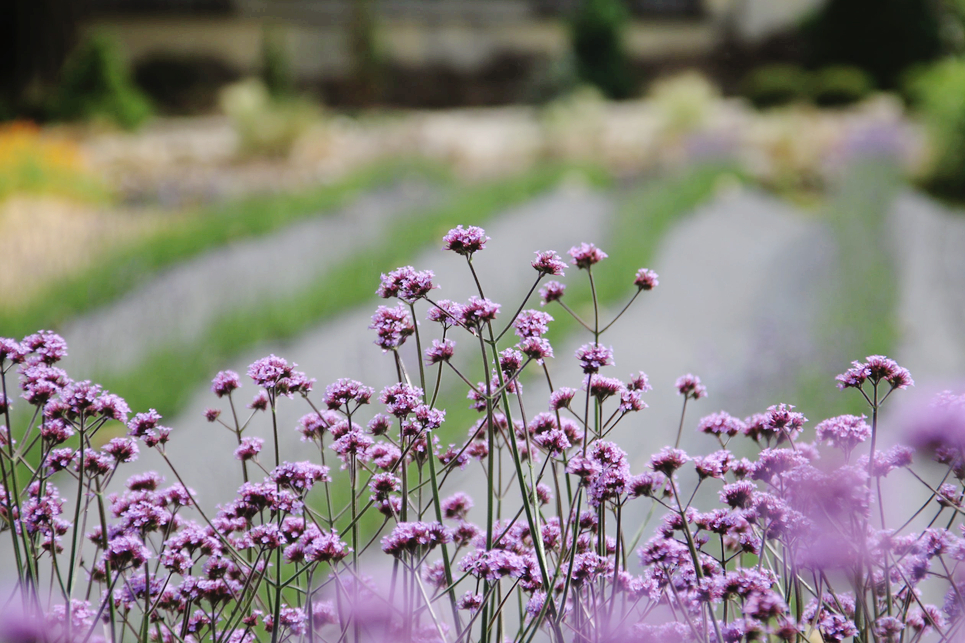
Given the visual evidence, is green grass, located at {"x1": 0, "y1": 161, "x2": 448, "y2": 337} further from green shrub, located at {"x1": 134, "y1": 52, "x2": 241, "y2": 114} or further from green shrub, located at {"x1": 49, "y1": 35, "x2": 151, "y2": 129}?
green shrub, located at {"x1": 134, "y1": 52, "x2": 241, "y2": 114}

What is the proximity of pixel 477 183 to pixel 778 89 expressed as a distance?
24.4ft

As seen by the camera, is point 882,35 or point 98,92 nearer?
point 98,92

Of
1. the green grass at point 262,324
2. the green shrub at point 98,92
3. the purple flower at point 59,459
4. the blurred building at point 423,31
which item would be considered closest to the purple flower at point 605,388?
the purple flower at point 59,459

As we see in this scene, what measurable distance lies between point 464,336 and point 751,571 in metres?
1.99

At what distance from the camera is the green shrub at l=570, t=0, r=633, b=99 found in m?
13.4

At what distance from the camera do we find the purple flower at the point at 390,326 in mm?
849

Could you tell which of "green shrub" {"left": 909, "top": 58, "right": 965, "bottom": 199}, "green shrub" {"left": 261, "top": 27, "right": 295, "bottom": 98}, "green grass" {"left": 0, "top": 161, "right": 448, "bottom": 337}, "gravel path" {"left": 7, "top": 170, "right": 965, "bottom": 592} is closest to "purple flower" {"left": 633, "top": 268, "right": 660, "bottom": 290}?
"gravel path" {"left": 7, "top": 170, "right": 965, "bottom": 592}

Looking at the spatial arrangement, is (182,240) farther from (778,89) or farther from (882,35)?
(882,35)

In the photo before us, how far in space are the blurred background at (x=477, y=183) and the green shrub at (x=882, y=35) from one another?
37 mm

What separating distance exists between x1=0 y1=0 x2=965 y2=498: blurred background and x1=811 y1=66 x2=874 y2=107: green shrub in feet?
0.10

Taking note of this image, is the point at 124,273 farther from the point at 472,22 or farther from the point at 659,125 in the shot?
the point at 472,22

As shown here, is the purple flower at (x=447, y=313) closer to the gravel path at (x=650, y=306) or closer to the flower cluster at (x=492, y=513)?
the flower cluster at (x=492, y=513)

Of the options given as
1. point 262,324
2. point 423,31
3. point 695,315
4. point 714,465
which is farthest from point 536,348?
point 423,31

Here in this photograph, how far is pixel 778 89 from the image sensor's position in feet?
39.6
